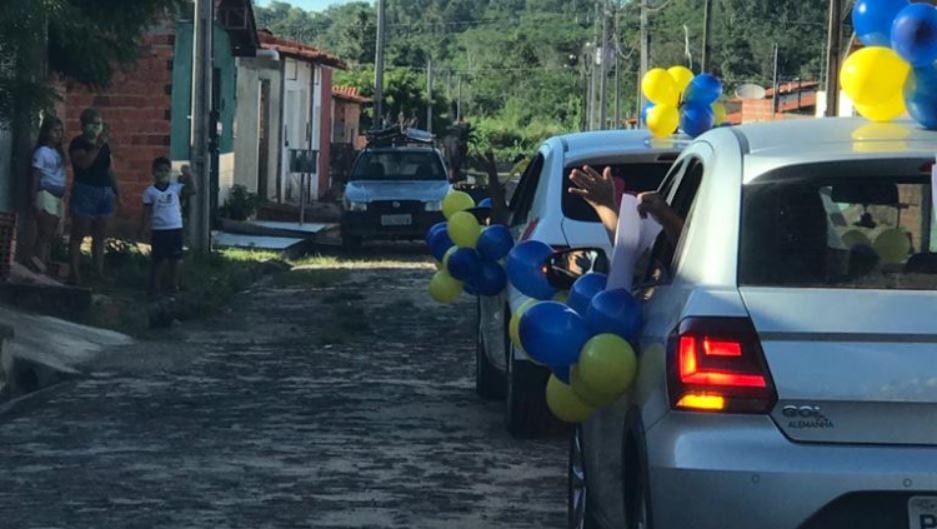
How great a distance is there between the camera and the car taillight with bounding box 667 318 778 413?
15.4ft

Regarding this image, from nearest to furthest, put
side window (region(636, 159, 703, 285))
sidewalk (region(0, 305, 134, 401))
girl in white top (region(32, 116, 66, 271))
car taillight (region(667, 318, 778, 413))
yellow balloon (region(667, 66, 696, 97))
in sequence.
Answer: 1. car taillight (region(667, 318, 778, 413))
2. side window (region(636, 159, 703, 285))
3. yellow balloon (region(667, 66, 696, 97))
4. sidewalk (region(0, 305, 134, 401))
5. girl in white top (region(32, 116, 66, 271))

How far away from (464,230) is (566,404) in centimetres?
435

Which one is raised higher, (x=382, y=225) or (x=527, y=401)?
(x=382, y=225)

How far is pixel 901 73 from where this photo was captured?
5945 mm

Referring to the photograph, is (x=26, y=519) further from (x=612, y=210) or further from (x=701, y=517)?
(x=701, y=517)

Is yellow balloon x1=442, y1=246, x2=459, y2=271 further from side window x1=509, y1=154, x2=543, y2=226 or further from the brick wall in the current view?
the brick wall

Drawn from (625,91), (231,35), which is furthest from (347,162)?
(625,91)

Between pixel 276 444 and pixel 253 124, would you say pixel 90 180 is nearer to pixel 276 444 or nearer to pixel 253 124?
pixel 276 444

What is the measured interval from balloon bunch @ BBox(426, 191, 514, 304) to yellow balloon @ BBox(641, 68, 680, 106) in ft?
4.20

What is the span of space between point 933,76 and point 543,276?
8.07 ft

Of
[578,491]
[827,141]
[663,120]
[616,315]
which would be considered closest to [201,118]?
[663,120]

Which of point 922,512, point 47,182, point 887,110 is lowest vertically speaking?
point 922,512

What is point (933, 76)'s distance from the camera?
5.73 meters

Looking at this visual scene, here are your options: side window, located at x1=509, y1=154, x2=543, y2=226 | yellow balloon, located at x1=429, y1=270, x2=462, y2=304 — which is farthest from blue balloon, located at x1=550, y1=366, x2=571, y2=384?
yellow balloon, located at x1=429, y1=270, x2=462, y2=304
